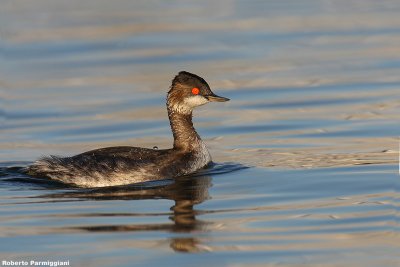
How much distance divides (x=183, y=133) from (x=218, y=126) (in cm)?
199

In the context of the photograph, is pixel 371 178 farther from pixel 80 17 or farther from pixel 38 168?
Result: pixel 80 17

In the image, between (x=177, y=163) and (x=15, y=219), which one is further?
(x=177, y=163)

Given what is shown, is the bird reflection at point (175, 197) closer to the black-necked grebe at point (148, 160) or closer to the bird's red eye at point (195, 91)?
the black-necked grebe at point (148, 160)

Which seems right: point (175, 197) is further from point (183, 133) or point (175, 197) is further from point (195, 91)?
point (195, 91)

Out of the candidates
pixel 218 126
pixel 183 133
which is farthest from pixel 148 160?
pixel 218 126

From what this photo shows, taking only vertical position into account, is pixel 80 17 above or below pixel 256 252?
above

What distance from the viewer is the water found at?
394 inches

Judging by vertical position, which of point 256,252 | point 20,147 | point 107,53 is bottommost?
point 256,252

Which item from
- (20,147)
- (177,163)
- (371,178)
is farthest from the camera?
(20,147)

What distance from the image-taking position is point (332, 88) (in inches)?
699

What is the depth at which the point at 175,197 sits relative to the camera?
12.2 meters

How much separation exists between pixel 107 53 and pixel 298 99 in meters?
4.90

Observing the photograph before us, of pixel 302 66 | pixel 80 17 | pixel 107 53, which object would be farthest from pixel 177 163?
pixel 80 17

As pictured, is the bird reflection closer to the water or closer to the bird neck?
the water
